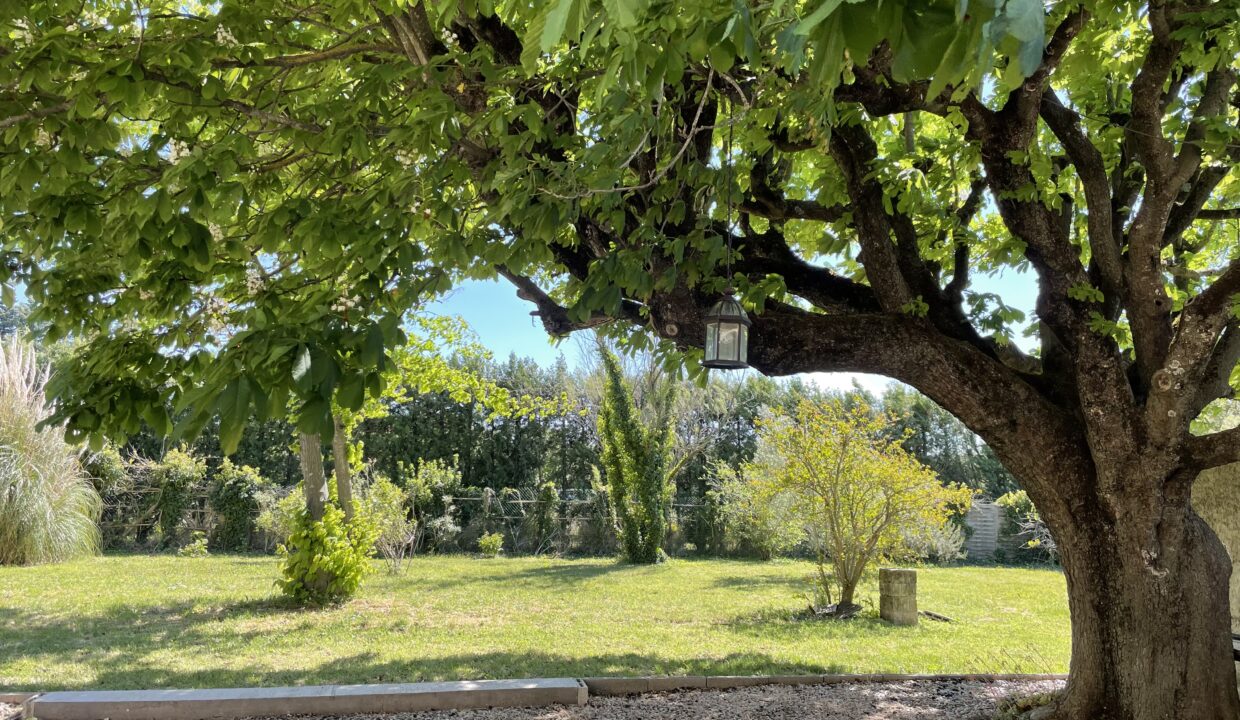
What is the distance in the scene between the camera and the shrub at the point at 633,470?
13930 millimetres

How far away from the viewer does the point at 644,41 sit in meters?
1.73

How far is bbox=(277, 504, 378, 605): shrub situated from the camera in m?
7.67

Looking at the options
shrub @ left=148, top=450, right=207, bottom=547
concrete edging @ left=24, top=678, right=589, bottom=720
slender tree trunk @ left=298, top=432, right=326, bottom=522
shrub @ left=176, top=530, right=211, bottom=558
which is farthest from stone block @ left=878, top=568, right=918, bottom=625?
shrub @ left=148, top=450, right=207, bottom=547

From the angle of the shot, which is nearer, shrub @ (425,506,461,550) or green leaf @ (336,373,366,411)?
green leaf @ (336,373,366,411)

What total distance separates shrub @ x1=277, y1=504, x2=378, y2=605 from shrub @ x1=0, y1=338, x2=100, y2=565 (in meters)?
4.61

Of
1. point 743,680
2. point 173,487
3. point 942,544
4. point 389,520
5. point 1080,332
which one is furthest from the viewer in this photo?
point 173,487

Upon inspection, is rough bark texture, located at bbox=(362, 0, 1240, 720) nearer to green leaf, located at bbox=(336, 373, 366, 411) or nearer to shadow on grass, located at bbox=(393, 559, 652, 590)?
green leaf, located at bbox=(336, 373, 366, 411)

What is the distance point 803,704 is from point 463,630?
3.41 metres

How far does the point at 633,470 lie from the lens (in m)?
14.1

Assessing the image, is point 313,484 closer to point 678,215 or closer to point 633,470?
point 678,215

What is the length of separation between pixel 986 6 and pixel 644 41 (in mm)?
1013

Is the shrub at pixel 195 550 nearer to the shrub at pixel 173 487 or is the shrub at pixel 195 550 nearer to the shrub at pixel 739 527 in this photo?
the shrub at pixel 173 487

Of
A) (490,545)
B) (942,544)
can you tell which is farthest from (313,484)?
(942,544)

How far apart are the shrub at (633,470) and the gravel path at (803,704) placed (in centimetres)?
902
